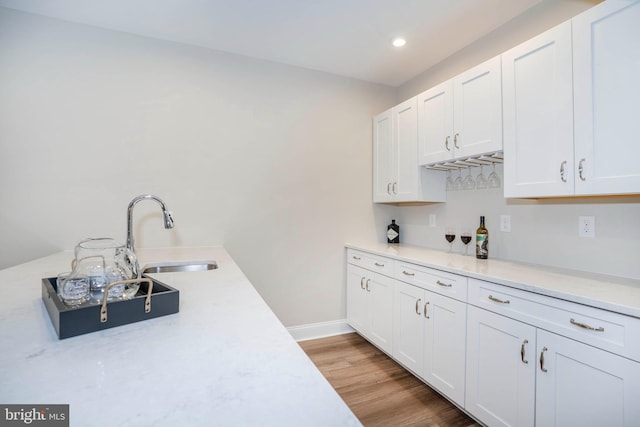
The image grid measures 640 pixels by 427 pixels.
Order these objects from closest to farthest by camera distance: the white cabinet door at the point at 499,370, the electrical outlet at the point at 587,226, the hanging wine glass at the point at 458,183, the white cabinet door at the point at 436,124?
1. the white cabinet door at the point at 499,370
2. the electrical outlet at the point at 587,226
3. the white cabinet door at the point at 436,124
4. the hanging wine glass at the point at 458,183

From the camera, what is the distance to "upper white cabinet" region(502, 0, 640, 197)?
54.1 inches

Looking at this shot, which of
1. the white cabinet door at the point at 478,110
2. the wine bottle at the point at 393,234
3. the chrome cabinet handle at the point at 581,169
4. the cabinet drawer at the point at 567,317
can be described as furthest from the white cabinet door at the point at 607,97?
the wine bottle at the point at 393,234

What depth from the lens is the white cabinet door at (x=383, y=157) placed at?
2996 millimetres

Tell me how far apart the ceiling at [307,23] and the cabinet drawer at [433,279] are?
175cm

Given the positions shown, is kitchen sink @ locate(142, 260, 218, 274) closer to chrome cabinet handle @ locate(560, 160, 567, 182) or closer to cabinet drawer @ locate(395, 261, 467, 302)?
cabinet drawer @ locate(395, 261, 467, 302)

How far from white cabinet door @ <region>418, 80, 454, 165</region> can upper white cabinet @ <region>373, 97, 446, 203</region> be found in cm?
8

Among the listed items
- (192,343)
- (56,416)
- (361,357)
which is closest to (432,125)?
(361,357)

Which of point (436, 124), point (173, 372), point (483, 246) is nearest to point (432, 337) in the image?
point (483, 246)

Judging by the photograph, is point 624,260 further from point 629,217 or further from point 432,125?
point 432,125

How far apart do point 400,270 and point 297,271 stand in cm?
104

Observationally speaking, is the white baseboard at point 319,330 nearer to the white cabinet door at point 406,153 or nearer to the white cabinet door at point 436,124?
the white cabinet door at point 406,153

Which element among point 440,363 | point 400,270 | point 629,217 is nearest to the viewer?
point 629,217

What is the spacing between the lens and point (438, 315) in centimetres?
200

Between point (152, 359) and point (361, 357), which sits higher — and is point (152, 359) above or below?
above
